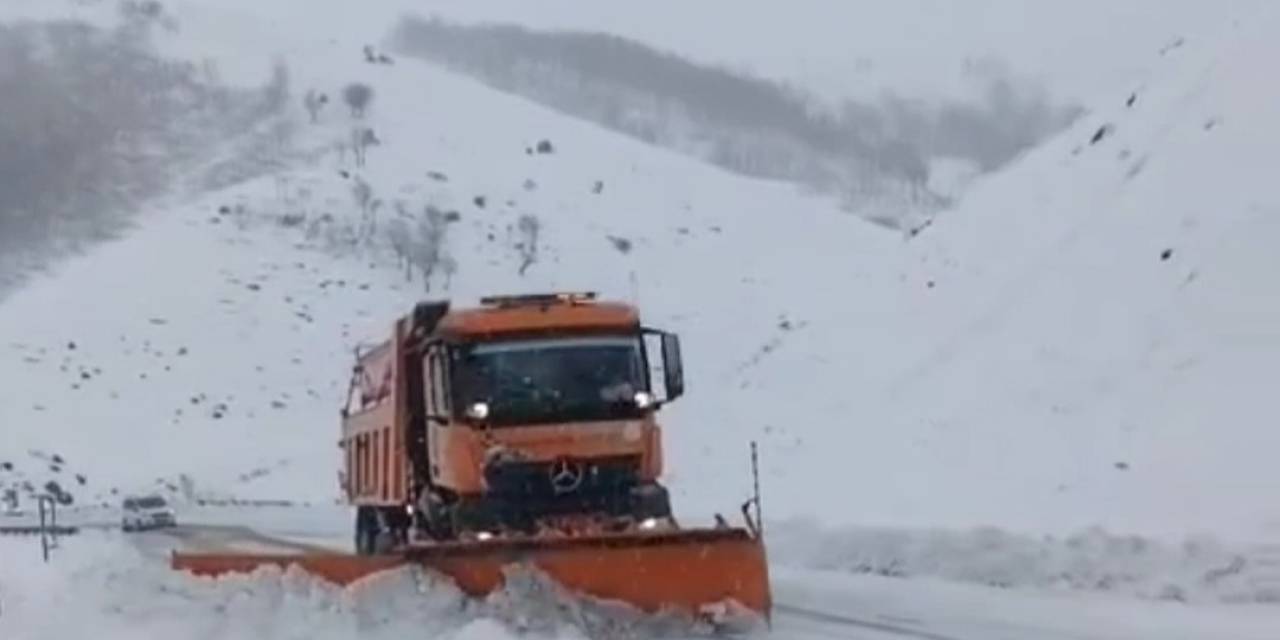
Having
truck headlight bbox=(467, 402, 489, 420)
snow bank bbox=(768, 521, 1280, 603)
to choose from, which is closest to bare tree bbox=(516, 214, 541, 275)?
snow bank bbox=(768, 521, 1280, 603)

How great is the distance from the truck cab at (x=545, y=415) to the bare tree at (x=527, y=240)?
71774 mm

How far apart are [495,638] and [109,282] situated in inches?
3014

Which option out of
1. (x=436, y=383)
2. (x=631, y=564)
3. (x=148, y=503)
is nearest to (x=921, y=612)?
(x=631, y=564)

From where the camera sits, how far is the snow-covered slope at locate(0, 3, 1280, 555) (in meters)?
33.8

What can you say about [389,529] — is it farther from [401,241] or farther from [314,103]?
[314,103]

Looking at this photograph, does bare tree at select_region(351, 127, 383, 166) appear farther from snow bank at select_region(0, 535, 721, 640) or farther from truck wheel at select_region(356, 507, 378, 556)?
snow bank at select_region(0, 535, 721, 640)

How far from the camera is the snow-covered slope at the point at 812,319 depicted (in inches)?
1329

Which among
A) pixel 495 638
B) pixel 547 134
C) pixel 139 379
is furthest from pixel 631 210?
pixel 495 638

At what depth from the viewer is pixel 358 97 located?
12206 centimetres

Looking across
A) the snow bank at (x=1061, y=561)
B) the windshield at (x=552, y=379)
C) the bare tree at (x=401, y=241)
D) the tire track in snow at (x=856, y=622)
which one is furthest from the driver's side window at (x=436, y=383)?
the bare tree at (x=401, y=241)

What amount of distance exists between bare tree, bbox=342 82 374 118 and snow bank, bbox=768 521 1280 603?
93875 mm

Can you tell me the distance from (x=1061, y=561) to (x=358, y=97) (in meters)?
102

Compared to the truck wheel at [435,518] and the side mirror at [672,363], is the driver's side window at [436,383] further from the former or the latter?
the side mirror at [672,363]

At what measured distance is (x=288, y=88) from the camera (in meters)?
126
